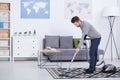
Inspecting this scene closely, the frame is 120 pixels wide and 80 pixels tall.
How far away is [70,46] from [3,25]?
7.84ft

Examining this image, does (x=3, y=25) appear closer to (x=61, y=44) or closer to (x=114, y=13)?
(x=61, y=44)

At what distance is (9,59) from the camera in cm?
1055

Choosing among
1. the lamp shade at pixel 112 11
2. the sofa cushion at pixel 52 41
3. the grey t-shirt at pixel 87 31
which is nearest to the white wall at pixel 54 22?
the sofa cushion at pixel 52 41

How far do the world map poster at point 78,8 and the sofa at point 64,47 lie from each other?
0.89 m

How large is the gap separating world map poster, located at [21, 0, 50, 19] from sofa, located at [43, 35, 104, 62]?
0.84 m

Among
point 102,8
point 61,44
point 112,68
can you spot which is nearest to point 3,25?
point 61,44

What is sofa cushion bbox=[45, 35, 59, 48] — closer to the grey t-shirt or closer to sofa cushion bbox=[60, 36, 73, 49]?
sofa cushion bbox=[60, 36, 73, 49]

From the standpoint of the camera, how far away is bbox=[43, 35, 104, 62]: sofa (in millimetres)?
9992

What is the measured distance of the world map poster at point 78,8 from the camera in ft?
36.0

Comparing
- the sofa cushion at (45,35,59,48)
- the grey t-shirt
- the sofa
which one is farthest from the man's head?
the sofa cushion at (45,35,59,48)

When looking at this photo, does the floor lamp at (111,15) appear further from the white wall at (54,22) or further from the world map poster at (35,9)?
the world map poster at (35,9)

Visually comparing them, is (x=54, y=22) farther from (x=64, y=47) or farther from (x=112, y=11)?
(x=112, y=11)

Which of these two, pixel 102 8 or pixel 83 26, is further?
pixel 102 8

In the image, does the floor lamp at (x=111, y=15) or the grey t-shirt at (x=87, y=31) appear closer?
the grey t-shirt at (x=87, y=31)
